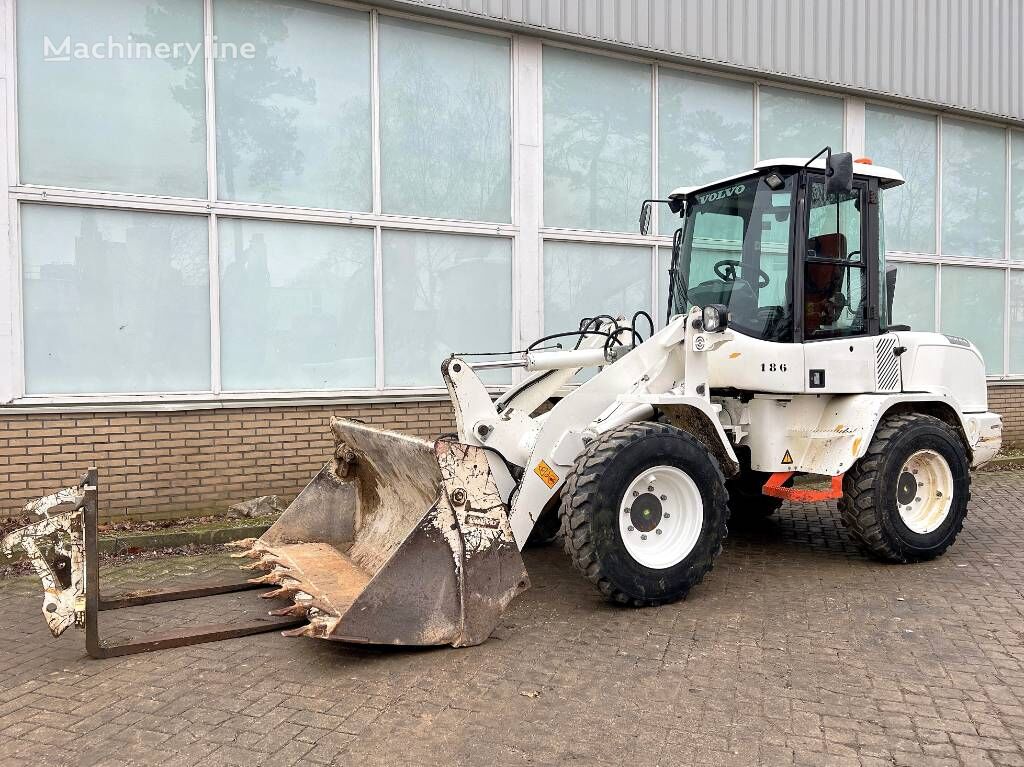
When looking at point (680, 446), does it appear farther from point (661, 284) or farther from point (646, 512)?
point (661, 284)

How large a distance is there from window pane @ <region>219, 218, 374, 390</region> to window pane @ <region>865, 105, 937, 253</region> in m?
7.40

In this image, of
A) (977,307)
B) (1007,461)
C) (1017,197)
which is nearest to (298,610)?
(1007,461)

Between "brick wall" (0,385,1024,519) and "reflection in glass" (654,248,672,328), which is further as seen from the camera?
"reflection in glass" (654,248,672,328)

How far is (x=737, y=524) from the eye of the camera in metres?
7.25

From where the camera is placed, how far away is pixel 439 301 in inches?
323

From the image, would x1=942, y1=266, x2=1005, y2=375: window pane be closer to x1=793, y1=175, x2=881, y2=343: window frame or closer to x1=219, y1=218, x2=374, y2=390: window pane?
x1=793, y1=175, x2=881, y2=343: window frame

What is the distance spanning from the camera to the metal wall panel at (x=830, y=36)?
8547 mm

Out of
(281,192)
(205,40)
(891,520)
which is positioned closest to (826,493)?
(891,520)

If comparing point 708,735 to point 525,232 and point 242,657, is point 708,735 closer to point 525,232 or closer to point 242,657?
point 242,657

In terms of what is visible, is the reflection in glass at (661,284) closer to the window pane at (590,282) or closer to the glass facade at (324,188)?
the glass facade at (324,188)

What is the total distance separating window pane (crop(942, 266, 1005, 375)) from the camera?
11.7 meters

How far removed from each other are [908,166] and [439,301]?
24.3 ft

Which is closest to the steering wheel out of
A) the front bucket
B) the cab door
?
the cab door

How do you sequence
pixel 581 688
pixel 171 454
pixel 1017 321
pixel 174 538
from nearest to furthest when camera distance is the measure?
1. pixel 581 688
2. pixel 174 538
3. pixel 171 454
4. pixel 1017 321
